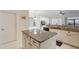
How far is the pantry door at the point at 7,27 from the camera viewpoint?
1.60m

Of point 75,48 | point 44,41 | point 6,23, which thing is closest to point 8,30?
point 6,23

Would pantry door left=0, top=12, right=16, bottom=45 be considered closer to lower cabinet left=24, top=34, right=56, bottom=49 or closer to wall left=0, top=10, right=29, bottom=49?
wall left=0, top=10, right=29, bottom=49

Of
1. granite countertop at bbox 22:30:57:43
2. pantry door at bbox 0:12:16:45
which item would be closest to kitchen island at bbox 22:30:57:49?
granite countertop at bbox 22:30:57:43

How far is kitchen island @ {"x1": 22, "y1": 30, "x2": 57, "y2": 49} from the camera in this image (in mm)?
1577

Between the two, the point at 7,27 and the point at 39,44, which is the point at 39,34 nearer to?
the point at 39,44

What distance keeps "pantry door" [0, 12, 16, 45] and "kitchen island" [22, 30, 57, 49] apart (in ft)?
0.54

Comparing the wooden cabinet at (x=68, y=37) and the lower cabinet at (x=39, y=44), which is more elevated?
the wooden cabinet at (x=68, y=37)

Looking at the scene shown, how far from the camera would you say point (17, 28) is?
1.63 meters

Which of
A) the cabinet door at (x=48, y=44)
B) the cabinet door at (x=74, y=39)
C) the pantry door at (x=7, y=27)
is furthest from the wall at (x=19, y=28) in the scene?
the cabinet door at (x=74, y=39)

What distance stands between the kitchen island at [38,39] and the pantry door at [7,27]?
166 millimetres

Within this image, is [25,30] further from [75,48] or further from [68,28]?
[75,48]

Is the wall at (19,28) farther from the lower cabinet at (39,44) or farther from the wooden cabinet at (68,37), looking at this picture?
the wooden cabinet at (68,37)

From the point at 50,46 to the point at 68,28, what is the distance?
33cm

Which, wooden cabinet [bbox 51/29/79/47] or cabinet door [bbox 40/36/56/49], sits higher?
wooden cabinet [bbox 51/29/79/47]
